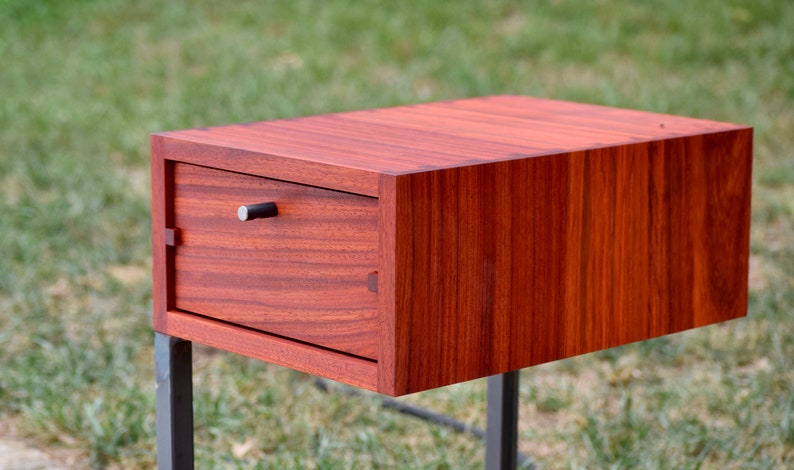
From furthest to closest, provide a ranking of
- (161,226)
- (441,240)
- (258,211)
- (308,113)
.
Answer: (308,113) < (161,226) < (258,211) < (441,240)

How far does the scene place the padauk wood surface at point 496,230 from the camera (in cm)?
171

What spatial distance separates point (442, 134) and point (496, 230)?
0.33 metres

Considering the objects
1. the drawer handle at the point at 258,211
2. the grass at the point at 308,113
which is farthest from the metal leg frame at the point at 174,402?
the grass at the point at 308,113

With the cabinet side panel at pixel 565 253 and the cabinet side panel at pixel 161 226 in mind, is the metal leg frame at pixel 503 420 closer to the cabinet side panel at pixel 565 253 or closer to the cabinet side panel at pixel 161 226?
the cabinet side panel at pixel 565 253

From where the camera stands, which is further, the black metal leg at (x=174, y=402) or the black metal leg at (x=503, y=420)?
the black metal leg at (x=503, y=420)

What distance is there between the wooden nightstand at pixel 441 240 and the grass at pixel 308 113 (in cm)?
96

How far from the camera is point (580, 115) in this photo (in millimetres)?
2305

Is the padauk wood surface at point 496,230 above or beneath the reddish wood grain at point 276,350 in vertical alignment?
above

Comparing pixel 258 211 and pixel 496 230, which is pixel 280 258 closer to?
pixel 258 211

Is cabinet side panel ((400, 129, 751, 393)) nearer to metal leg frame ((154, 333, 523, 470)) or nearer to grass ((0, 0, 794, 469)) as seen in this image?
metal leg frame ((154, 333, 523, 470))

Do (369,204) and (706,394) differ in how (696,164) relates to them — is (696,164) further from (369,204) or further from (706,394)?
(706,394)

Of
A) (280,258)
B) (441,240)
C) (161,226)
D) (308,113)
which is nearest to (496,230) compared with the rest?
(441,240)

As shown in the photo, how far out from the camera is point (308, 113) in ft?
20.3

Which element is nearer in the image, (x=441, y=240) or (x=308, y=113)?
(x=441, y=240)
